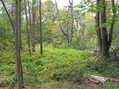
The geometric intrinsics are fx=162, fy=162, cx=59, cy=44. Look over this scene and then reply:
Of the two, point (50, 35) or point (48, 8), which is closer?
point (50, 35)

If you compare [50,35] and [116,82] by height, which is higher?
[50,35]

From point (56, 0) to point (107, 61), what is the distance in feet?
54.9

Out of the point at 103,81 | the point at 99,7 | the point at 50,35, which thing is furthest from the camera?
the point at 50,35

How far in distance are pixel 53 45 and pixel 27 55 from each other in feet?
44.2

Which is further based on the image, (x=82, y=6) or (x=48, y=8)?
(x=48, y=8)

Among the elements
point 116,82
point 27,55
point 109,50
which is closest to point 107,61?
point 109,50

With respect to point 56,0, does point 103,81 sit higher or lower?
lower

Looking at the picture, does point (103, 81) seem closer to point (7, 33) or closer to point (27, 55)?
point (27, 55)

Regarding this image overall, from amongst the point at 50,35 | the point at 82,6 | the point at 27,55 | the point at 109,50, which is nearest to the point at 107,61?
the point at 109,50

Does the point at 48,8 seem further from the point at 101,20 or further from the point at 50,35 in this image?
the point at 101,20

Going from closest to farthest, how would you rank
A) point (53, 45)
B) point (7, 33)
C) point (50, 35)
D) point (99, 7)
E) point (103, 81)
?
point (103, 81), point (99, 7), point (7, 33), point (50, 35), point (53, 45)

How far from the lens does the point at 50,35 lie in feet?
75.5

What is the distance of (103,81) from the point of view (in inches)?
240

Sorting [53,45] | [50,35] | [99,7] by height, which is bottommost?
[53,45]
